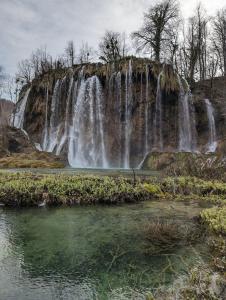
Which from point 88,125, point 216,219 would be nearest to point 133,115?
point 88,125

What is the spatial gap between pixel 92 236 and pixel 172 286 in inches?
106

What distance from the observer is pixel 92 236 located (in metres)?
6.45

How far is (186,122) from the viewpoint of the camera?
29.0 metres

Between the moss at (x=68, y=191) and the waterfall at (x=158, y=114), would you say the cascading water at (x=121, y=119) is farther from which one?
the moss at (x=68, y=191)

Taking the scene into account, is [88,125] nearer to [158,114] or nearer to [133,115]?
[133,115]

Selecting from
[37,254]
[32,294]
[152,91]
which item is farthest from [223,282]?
[152,91]

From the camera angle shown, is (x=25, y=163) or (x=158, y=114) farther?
(x=158, y=114)

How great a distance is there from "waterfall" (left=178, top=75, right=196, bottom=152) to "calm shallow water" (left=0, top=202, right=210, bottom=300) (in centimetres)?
2087

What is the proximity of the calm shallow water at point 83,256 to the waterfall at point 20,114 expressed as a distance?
87.7 ft

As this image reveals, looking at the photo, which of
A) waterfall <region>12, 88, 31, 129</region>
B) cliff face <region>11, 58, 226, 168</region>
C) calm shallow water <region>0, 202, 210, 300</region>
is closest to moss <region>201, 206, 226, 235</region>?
calm shallow water <region>0, 202, 210, 300</region>

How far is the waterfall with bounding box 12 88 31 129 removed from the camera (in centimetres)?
3391

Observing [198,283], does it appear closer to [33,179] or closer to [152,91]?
[33,179]

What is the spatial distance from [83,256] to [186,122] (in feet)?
81.7

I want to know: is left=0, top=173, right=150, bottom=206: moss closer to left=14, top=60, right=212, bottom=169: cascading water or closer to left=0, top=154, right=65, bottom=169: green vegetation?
left=0, top=154, right=65, bottom=169: green vegetation
